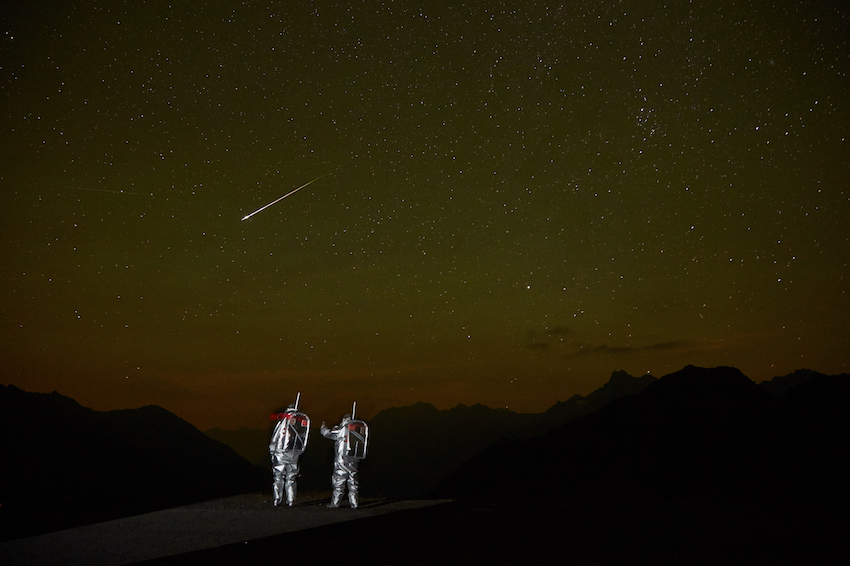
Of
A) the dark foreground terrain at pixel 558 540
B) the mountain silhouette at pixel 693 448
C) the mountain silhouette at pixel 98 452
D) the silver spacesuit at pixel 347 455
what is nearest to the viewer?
the dark foreground terrain at pixel 558 540

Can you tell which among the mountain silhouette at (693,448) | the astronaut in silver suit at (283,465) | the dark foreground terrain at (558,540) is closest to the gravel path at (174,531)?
the astronaut in silver suit at (283,465)

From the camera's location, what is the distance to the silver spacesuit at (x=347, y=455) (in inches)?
513

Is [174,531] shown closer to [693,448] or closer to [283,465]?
[283,465]

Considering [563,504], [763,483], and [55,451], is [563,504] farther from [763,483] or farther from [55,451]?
[55,451]

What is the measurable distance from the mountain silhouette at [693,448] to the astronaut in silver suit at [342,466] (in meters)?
15.1

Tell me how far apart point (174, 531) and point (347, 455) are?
3.77 m

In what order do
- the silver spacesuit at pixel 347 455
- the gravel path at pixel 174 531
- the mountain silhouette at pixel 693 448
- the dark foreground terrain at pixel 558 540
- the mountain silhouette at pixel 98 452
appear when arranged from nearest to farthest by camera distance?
the dark foreground terrain at pixel 558 540 < the gravel path at pixel 174 531 < the silver spacesuit at pixel 347 455 < the mountain silhouette at pixel 693 448 < the mountain silhouette at pixel 98 452

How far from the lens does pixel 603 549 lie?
335 inches

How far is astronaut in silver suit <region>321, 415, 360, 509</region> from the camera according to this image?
42.8 feet

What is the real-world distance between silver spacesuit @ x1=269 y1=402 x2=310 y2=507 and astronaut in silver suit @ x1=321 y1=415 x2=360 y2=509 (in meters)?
0.72

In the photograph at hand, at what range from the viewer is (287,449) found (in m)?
13.5

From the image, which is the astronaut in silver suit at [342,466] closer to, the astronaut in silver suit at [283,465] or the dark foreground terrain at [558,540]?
the astronaut in silver suit at [283,465]

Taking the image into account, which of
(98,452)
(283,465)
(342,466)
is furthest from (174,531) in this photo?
(98,452)

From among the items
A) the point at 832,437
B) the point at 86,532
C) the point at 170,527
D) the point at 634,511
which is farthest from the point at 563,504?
the point at 832,437
